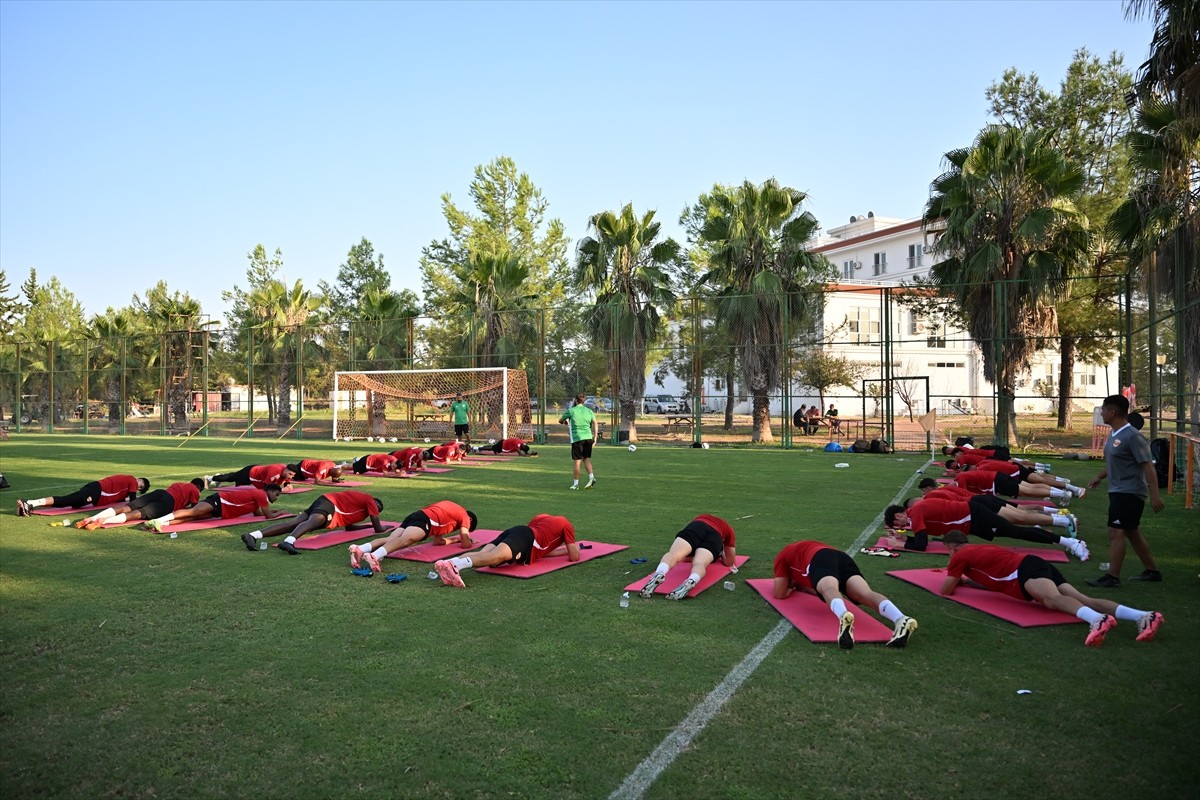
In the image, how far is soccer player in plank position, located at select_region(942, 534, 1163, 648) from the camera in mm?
5445

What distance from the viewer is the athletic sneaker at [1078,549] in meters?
8.11

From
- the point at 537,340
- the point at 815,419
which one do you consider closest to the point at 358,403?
the point at 537,340

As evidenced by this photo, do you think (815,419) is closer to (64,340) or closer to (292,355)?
(292,355)

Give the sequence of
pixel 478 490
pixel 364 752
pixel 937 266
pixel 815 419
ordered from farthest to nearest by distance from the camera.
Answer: pixel 815 419 < pixel 937 266 < pixel 478 490 < pixel 364 752

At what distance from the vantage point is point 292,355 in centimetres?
3700

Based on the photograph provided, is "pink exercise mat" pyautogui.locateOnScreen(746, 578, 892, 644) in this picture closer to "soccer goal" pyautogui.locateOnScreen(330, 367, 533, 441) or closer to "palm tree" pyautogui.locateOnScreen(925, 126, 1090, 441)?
"palm tree" pyautogui.locateOnScreen(925, 126, 1090, 441)

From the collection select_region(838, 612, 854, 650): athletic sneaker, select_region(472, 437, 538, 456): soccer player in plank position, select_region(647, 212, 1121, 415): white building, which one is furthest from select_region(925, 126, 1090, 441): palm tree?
select_region(838, 612, 854, 650): athletic sneaker

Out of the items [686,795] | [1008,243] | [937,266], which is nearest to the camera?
[686,795]

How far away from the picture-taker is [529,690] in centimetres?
456

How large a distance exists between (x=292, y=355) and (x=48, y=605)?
32.4 m

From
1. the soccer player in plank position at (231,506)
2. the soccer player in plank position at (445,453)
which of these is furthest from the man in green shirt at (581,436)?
the soccer player in plank position at (231,506)

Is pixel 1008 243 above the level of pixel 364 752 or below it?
above

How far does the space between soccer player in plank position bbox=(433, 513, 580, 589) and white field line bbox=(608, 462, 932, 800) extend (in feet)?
8.68

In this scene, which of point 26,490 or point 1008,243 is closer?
point 26,490
